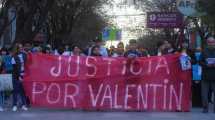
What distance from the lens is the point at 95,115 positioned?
16453 millimetres

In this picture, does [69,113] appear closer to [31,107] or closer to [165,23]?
[31,107]

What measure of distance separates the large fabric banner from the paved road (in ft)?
1.19

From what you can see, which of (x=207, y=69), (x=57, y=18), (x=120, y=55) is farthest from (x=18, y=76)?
(x=57, y=18)

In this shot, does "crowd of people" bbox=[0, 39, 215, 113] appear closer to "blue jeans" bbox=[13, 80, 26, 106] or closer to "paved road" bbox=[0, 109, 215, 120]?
"blue jeans" bbox=[13, 80, 26, 106]

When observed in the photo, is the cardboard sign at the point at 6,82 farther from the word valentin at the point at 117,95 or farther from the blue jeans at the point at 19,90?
the word valentin at the point at 117,95

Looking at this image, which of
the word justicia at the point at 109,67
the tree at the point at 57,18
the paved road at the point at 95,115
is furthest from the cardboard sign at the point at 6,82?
the tree at the point at 57,18

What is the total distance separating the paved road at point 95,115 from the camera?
51.9 feet

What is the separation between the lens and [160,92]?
17.5 m

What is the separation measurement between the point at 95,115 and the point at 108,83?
141 cm

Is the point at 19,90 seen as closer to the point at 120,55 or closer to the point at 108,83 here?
the point at 108,83

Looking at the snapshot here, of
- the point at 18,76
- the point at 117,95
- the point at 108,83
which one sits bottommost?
the point at 117,95

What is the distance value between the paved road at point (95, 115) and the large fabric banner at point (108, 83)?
14.3 inches

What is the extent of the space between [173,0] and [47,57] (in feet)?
118

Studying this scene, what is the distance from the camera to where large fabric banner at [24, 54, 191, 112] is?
17.5 meters
